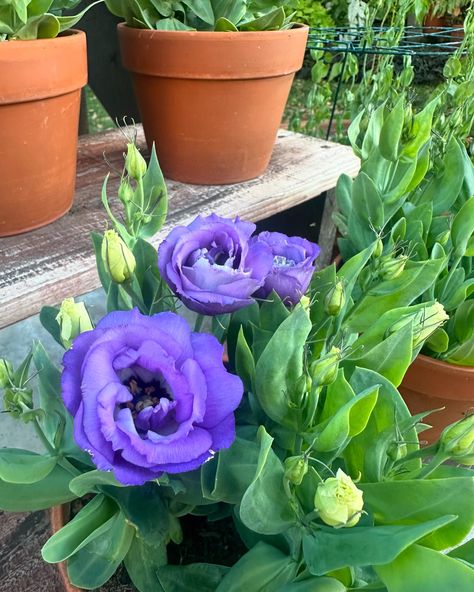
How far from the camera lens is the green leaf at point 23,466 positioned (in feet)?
0.96

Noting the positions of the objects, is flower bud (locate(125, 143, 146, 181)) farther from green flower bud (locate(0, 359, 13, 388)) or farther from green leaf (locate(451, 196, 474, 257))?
green leaf (locate(451, 196, 474, 257))

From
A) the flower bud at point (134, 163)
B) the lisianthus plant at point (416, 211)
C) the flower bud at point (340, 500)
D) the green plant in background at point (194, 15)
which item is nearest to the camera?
the flower bud at point (340, 500)

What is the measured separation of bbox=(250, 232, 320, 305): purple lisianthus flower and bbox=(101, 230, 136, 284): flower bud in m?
0.07

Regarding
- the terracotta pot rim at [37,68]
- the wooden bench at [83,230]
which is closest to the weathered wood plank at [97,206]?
the wooden bench at [83,230]

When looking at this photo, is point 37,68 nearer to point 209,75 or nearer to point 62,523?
point 209,75

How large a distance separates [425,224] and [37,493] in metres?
0.44

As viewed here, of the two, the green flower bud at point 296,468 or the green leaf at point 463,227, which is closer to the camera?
the green flower bud at point 296,468

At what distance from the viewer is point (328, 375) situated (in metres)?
0.28

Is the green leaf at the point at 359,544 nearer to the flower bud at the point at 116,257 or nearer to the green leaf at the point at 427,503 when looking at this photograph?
the green leaf at the point at 427,503

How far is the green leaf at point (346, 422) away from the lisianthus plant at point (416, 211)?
11 centimetres

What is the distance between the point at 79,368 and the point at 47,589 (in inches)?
14.3

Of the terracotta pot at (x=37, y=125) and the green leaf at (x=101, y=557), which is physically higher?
the terracotta pot at (x=37, y=125)

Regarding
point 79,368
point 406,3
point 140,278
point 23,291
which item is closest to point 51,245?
point 23,291

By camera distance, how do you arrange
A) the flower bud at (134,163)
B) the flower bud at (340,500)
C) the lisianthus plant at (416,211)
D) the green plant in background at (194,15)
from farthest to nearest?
the green plant in background at (194,15), the lisianthus plant at (416,211), the flower bud at (134,163), the flower bud at (340,500)
